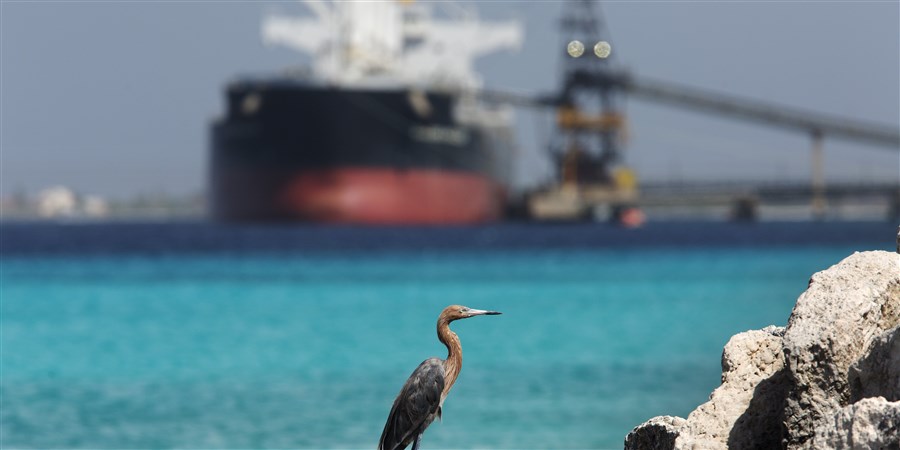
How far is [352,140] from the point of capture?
176 feet

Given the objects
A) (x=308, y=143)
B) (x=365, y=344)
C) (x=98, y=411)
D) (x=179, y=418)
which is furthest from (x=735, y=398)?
(x=308, y=143)

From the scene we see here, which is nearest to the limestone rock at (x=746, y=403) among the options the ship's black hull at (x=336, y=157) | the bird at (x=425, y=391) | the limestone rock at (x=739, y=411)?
the limestone rock at (x=739, y=411)

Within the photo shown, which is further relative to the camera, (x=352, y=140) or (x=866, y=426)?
(x=352, y=140)

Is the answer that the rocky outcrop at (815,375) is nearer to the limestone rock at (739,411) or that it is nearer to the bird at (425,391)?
the limestone rock at (739,411)

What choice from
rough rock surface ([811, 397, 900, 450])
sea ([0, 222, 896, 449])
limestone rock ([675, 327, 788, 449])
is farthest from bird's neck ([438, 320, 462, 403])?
sea ([0, 222, 896, 449])

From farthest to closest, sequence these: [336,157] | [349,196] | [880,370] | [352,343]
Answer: [336,157] < [349,196] < [352,343] < [880,370]

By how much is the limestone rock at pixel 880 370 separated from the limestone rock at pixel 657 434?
0.68m

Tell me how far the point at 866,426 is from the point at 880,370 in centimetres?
33

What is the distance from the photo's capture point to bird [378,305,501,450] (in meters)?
4.81

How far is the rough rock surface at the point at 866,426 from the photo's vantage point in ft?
10.1

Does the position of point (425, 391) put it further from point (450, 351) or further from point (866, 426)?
point (866, 426)

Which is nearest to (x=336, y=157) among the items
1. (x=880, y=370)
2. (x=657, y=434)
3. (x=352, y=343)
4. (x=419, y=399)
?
(x=352, y=343)

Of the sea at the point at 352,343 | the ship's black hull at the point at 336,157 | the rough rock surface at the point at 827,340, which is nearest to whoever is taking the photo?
the rough rock surface at the point at 827,340

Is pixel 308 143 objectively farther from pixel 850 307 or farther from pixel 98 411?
pixel 850 307
